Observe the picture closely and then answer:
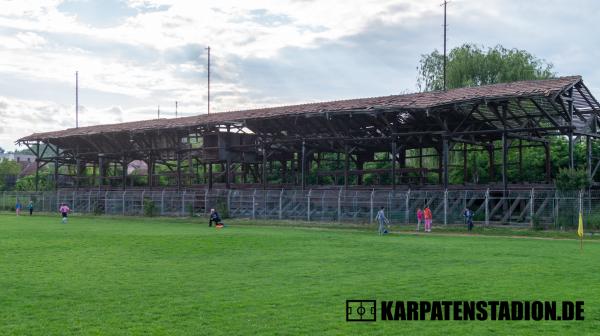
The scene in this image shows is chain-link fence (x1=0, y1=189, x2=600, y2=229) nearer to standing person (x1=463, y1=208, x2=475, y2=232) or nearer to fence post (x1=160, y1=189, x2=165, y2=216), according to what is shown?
fence post (x1=160, y1=189, x2=165, y2=216)

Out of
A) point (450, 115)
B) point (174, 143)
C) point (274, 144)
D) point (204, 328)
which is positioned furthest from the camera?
point (174, 143)

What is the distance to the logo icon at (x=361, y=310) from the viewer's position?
1025 centimetres

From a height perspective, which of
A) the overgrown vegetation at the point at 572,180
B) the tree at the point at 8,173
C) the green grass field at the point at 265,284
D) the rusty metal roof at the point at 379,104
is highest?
the rusty metal roof at the point at 379,104

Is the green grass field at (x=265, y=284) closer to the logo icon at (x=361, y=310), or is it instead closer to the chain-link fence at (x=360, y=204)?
the logo icon at (x=361, y=310)

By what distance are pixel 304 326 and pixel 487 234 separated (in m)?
23.8

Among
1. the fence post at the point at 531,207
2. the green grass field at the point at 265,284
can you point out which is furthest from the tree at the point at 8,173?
the fence post at the point at 531,207

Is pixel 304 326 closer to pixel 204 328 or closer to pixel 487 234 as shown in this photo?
pixel 204 328

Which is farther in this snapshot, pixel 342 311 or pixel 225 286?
pixel 225 286

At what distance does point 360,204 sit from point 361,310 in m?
29.3

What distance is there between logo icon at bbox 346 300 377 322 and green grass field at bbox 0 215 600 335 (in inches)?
7.6

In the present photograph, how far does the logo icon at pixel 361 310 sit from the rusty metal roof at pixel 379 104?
23920 mm

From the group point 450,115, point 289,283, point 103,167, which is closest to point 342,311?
point 289,283

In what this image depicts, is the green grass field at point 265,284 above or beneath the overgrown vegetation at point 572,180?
beneath

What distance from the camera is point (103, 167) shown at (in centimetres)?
6438
